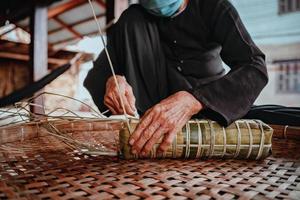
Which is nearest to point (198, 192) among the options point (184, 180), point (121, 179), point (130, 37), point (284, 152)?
point (184, 180)

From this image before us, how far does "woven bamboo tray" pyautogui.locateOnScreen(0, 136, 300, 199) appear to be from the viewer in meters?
Result: 0.62

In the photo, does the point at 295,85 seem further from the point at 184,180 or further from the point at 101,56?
the point at 184,180

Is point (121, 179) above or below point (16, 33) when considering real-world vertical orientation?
below

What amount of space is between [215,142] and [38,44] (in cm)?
351

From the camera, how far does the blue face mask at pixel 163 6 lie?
4.55 ft

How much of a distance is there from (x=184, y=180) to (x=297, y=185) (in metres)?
0.30

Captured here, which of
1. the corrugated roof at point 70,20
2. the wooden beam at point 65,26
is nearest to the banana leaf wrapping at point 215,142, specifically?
the corrugated roof at point 70,20

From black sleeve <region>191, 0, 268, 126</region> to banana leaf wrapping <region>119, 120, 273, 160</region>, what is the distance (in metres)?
0.05

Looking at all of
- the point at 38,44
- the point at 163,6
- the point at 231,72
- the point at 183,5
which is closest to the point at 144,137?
the point at 231,72

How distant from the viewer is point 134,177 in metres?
0.73

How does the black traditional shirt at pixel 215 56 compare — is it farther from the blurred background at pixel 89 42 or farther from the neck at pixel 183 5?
the blurred background at pixel 89 42

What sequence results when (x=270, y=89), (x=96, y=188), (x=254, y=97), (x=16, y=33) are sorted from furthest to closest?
(x=270, y=89)
(x=16, y=33)
(x=254, y=97)
(x=96, y=188)

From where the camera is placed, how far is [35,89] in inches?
19.2

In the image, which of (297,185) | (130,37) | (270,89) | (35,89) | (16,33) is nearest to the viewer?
(35,89)
